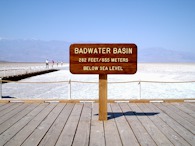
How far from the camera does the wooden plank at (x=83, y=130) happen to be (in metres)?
4.96

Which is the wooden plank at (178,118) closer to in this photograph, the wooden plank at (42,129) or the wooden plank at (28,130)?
the wooden plank at (42,129)

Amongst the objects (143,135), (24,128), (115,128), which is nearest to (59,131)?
(24,128)

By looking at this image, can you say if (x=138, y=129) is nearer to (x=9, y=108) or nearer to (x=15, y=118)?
(x=15, y=118)

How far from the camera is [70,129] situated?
580 cm

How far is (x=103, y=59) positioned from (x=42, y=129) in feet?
7.49

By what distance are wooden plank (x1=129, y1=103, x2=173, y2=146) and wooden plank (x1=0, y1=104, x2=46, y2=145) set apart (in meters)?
2.85

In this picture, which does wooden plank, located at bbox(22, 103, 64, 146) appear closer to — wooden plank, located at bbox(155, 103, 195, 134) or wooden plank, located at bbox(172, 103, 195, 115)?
wooden plank, located at bbox(155, 103, 195, 134)

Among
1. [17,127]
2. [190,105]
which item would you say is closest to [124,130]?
[17,127]

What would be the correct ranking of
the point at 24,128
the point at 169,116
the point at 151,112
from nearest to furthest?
the point at 24,128, the point at 169,116, the point at 151,112

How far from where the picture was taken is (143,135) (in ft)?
17.7

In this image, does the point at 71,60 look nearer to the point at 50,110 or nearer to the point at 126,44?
the point at 126,44

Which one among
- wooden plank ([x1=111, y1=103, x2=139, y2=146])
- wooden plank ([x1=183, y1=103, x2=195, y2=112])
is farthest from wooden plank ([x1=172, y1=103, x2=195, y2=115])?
wooden plank ([x1=111, y1=103, x2=139, y2=146])

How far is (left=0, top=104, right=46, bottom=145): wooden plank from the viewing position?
17.0ft

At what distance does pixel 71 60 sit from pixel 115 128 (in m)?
2.05
